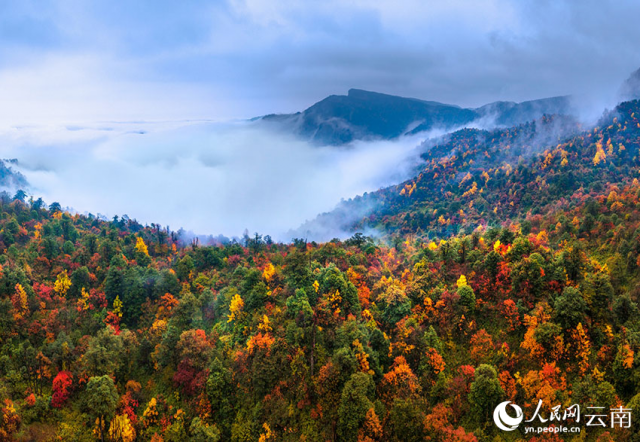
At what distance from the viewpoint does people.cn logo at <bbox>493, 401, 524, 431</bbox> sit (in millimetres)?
47688

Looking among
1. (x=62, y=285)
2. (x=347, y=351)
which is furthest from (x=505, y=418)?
(x=62, y=285)

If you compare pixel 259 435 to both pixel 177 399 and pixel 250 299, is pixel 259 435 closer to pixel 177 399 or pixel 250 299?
pixel 177 399

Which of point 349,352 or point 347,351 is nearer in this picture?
point 347,351

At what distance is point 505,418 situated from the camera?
48.1m

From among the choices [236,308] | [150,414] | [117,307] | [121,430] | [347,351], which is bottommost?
[150,414]

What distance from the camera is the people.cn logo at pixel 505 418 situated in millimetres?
47688

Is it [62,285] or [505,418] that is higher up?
[62,285]

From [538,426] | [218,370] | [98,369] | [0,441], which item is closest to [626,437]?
[538,426]

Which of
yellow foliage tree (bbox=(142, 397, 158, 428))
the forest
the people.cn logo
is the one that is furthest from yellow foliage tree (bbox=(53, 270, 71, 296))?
the people.cn logo

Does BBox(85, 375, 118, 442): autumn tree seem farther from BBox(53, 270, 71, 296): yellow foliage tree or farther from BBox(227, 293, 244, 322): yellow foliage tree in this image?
BBox(53, 270, 71, 296): yellow foliage tree

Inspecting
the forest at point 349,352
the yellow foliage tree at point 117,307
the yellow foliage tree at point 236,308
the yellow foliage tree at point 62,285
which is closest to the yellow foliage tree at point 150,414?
the forest at point 349,352

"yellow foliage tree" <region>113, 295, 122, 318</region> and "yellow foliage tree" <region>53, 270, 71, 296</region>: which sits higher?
"yellow foliage tree" <region>53, 270, 71, 296</region>

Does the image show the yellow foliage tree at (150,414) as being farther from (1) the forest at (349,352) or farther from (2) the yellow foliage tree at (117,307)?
(2) the yellow foliage tree at (117,307)

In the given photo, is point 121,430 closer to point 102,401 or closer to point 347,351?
point 102,401
